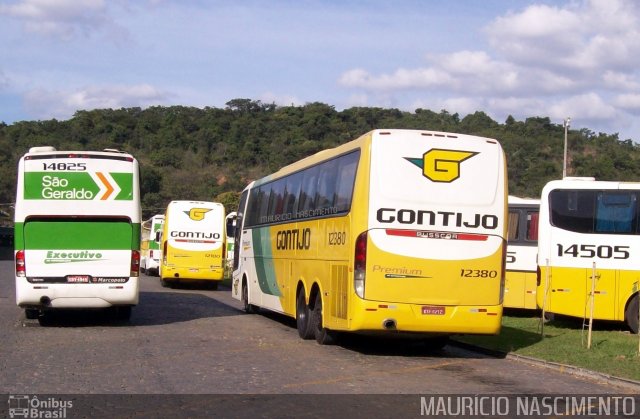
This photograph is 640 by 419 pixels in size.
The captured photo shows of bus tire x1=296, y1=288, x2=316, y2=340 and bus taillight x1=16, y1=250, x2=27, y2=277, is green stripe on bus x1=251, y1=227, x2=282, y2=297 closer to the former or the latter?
bus tire x1=296, y1=288, x2=316, y2=340

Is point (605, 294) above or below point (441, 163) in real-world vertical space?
below

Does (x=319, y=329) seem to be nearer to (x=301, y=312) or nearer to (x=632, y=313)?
(x=301, y=312)

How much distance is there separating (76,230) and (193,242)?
16601mm

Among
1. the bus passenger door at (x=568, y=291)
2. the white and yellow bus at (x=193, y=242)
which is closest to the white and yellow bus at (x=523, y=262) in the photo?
the bus passenger door at (x=568, y=291)

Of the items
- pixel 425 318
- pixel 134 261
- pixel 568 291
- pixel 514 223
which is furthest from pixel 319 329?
pixel 514 223

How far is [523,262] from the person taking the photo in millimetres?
22875

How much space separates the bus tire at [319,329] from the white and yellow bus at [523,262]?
8.12 m

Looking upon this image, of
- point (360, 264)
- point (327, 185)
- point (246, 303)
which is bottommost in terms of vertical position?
point (246, 303)

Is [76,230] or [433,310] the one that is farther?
[76,230]

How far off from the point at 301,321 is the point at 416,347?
2287 mm

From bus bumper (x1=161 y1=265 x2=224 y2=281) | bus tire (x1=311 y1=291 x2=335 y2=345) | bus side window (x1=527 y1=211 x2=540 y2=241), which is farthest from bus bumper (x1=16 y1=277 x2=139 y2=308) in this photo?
bus bumper (x1=161 y1=265 x2=224 y2=281)

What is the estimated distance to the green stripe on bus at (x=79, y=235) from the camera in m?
17.2

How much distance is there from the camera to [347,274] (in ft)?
45.9

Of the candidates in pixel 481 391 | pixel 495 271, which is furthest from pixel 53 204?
pixel 481 391
